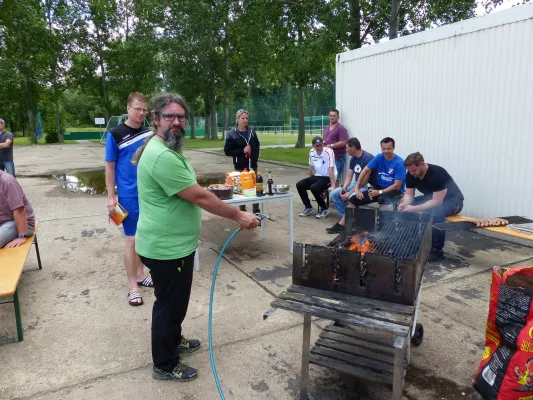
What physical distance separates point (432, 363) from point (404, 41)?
539 cm

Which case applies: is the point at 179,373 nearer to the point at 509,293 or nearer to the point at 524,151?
the point at 509,293

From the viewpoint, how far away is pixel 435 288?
403 cm

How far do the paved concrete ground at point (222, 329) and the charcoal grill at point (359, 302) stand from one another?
0.19 metres

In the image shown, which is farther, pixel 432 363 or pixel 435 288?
pixel 435 288

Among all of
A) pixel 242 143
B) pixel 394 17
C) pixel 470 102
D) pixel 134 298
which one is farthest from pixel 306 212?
pixel 394 17

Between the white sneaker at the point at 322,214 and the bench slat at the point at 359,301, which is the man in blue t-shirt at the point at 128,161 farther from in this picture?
the white sneaker at the point at 322,214

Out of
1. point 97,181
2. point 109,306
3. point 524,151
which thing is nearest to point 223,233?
point 109,306

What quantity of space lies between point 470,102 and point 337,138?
2657 mm

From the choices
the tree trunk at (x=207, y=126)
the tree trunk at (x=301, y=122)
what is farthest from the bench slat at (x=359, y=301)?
the tree trunk at (x=207, y=126)

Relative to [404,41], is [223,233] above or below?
below

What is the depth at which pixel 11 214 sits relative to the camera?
4016mm

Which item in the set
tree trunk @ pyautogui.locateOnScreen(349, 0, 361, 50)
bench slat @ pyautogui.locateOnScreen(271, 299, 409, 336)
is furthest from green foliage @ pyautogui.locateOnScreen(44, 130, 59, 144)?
bench slat @ pyautogui.locateOnScreen(271, 299, 409, 336)

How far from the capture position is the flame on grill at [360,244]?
289 centimetres

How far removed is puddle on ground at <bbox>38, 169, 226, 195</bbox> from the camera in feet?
33.2
